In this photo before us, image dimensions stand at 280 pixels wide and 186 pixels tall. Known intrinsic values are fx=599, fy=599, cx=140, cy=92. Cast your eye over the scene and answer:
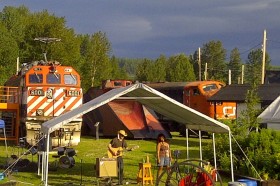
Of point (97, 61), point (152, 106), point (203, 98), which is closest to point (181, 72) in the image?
point (97, 61)

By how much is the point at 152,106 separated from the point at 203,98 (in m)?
15.9

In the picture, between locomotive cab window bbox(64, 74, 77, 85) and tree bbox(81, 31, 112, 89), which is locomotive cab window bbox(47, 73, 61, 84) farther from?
tree bbox(81, 31, 112, 89)

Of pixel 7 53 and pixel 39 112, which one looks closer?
pixel 39 112

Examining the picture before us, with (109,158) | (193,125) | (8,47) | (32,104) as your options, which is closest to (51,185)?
(109,158)

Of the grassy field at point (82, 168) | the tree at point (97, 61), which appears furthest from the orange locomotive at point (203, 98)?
the tree at point (97, 61)

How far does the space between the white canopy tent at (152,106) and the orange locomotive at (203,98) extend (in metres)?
14.7

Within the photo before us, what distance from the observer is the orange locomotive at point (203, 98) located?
3089 centimetres

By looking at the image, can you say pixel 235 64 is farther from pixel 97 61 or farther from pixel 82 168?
pixel 82 168

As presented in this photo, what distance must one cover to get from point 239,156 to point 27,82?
9.50 m

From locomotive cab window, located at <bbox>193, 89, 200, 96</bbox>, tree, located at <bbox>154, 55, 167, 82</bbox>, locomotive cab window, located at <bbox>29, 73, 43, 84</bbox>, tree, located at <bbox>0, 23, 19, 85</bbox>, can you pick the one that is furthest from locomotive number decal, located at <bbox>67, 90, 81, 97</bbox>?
tree, located at <bbox>154, 55, 167, 82</bbox>

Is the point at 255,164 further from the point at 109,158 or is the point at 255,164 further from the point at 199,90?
the point at 199,90

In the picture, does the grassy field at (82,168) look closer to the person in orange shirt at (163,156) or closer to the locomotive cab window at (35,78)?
the person in orange shirt at (163,156)

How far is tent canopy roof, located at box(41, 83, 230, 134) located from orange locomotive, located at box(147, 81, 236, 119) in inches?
577

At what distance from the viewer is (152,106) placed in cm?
1577
